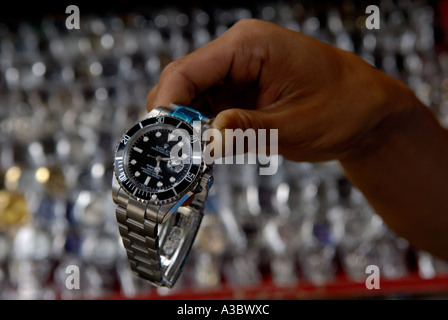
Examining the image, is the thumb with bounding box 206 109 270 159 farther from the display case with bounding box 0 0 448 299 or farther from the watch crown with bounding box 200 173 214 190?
the display case with bounding box 0 0 448 299

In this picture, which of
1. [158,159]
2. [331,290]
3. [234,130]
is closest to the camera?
[234,130]

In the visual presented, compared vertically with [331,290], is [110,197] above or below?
above

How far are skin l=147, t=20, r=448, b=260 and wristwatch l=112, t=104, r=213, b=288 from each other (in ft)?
0.17

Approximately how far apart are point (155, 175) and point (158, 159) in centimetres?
3

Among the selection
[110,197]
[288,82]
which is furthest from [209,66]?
[110,197]

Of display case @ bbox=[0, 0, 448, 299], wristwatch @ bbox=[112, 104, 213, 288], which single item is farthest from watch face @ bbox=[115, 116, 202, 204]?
display case @ bbox=[0, 0, 448, 299]

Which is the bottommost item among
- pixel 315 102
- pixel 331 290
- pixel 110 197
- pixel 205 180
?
pixel 331 290

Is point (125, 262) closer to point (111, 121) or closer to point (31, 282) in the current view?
point (31, 282)

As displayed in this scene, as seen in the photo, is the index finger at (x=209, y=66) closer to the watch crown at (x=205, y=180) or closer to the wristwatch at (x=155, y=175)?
the wristwatch at (x=155, y=175)

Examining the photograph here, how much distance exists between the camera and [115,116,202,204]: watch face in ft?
2.96

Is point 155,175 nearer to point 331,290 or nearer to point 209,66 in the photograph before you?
point 209,66

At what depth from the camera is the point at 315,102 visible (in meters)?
0.96

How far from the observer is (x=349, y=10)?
2328mm

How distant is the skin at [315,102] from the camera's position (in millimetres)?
936
